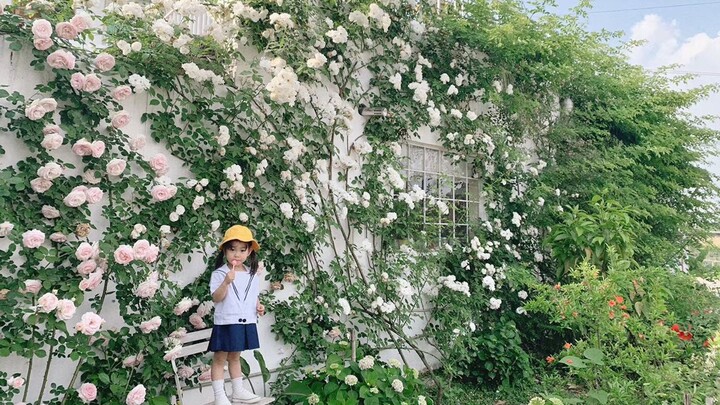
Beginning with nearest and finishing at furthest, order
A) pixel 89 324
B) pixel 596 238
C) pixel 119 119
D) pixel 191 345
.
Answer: pixel 89 324, pixel 119 119, pixel 191 345, pixel 596 238

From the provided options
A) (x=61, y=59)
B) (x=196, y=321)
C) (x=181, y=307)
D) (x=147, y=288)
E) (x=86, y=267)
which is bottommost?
(x=196, y=321)

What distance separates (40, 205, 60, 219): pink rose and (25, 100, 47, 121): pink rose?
1.60 ft

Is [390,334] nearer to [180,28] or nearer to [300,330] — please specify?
[300,330]

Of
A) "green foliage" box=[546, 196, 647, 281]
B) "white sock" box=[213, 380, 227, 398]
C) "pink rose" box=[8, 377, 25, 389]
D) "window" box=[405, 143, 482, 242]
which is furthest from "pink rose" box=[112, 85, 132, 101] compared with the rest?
"green foliage" box=[546, 196, 647, 281]

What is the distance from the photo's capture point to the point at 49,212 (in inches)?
105

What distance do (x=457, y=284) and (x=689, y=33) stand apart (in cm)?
596

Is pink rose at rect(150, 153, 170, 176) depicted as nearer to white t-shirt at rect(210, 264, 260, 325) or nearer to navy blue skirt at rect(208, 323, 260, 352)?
white t-shirt at rect(210, 264, 260, 325)

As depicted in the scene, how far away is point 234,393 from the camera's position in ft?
9.95

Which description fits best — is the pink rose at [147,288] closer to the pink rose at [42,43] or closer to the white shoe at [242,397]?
the white shoe at [242,397]

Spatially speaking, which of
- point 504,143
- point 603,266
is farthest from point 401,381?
point 504,143

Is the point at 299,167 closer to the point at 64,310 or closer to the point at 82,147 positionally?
the point at 82,147

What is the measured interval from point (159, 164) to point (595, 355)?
2786 mm

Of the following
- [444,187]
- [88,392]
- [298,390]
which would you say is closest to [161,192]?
[88,392]

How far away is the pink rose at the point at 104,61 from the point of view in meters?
2.88
